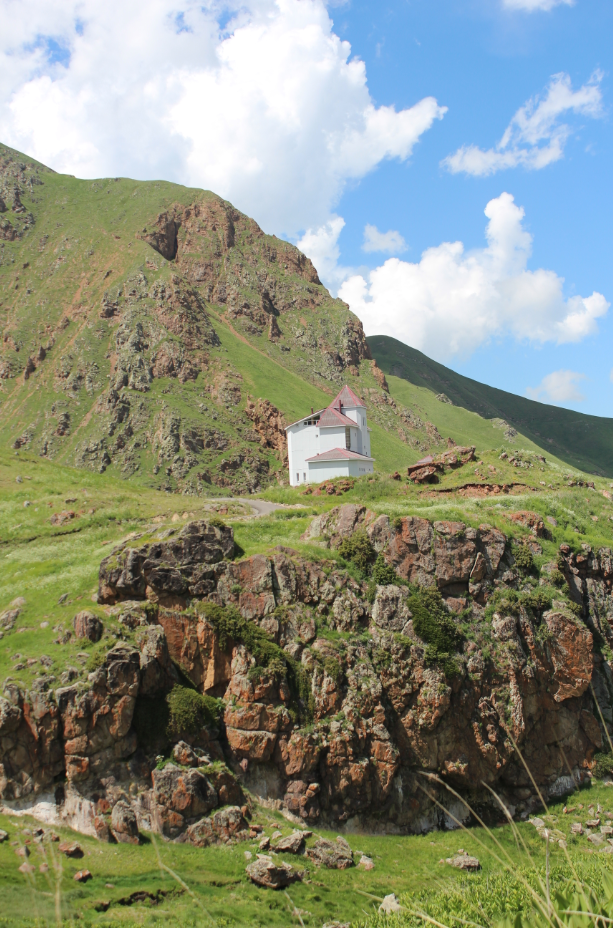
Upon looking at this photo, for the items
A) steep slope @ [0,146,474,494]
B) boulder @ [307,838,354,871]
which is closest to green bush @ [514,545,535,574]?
boulder @ [307,838,354,871]

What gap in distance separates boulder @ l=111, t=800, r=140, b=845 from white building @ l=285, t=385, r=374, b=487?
44588mm

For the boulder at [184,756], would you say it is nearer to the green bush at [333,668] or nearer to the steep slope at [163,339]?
the green bush at [333,668]

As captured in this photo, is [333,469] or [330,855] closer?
[330,855]

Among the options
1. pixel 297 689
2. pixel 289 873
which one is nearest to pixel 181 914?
pixel 289 873

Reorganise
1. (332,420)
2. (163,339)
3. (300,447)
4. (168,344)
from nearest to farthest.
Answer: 1. (332,420)
2. (300,447)
3. (168,344)
4. (163,339)

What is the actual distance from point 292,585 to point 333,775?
30.5 ft

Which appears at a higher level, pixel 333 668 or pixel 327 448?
A: pixel 327 448

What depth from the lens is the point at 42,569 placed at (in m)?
35.4

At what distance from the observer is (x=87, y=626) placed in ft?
89.0

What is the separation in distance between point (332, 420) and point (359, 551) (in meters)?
39.5

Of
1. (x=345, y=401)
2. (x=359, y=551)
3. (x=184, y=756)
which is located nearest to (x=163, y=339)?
(x=345, y=401)

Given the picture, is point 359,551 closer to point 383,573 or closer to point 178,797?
point 383,573

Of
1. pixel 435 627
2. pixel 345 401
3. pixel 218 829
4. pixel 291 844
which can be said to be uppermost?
pixel 345 401

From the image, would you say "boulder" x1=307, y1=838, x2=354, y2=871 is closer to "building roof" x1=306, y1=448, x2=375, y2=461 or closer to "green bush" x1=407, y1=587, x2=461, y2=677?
"green bush" x1=407, y1=587, x2=461, y2=677
